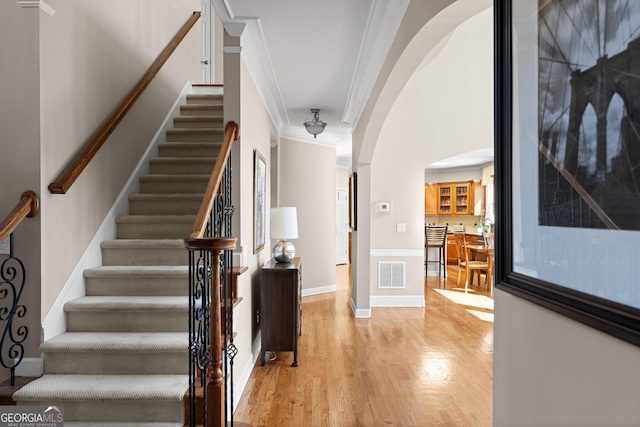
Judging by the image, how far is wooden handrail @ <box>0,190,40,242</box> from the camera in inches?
88.7

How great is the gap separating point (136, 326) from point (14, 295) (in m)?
0.72

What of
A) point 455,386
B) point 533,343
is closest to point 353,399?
point 455,386

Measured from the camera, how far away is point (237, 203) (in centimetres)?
340

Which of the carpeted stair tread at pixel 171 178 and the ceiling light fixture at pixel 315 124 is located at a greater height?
the ceiling light fixture at pixel 315 124

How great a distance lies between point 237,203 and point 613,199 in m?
2.86

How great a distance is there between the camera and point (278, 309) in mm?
4039

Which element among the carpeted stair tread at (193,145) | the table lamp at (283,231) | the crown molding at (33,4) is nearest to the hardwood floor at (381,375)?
the table lamp at (283,231)

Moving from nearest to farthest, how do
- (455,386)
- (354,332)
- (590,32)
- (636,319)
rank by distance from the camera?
1. (636,319)
2. (590,32)
3. (455,386)
4. (354,332)

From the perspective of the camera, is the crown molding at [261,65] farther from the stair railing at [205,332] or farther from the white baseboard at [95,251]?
the stair railing at [205,332]

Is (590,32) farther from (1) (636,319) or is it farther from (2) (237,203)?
(2) (237,203)

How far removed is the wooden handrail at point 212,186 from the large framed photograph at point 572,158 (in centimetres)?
153

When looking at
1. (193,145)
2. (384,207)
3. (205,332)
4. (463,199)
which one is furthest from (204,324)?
(463,199)

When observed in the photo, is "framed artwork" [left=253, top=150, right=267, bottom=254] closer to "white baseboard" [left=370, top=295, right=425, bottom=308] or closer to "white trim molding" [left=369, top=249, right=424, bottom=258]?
"white trim molding" [left=369, top=249, right=424, bottom=258]

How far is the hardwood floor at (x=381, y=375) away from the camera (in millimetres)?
2941
